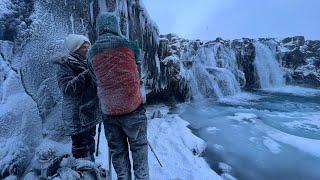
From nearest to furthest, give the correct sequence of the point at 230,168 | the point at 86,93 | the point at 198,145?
the point at 86,93, the point at 230,168, the point at 198,145

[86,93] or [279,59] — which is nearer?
[86,93]

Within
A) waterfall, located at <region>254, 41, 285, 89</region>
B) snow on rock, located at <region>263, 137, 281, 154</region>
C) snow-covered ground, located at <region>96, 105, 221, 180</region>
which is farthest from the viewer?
waterfall, located at <region>254, 41, 285, 89</region>

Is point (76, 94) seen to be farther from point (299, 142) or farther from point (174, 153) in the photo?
point (299, 142)

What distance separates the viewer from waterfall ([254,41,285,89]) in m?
19.4

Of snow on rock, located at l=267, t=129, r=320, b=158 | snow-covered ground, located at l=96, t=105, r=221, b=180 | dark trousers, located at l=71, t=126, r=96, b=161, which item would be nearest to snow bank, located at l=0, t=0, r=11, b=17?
dark trousers, located at l=71, t=126, r=96, b=161

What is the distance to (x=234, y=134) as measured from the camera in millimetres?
7637

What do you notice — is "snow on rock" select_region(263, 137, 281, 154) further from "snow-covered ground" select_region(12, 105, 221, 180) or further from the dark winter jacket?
the dark winter jacket

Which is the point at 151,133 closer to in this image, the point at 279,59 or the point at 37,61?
the point at 37,61

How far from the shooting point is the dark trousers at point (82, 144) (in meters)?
3.33

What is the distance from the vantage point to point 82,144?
11.0 feet

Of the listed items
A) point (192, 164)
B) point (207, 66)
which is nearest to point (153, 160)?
point (192, 164)

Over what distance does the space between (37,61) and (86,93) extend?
40.2 inches

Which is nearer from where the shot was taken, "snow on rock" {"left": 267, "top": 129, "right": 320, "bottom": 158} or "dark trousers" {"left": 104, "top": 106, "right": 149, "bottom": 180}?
"dark trousers" {"left": 104, "top": 106, "right": 149, "bottom": 180}

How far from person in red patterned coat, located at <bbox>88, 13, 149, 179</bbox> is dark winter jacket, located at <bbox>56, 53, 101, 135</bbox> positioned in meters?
0.44
